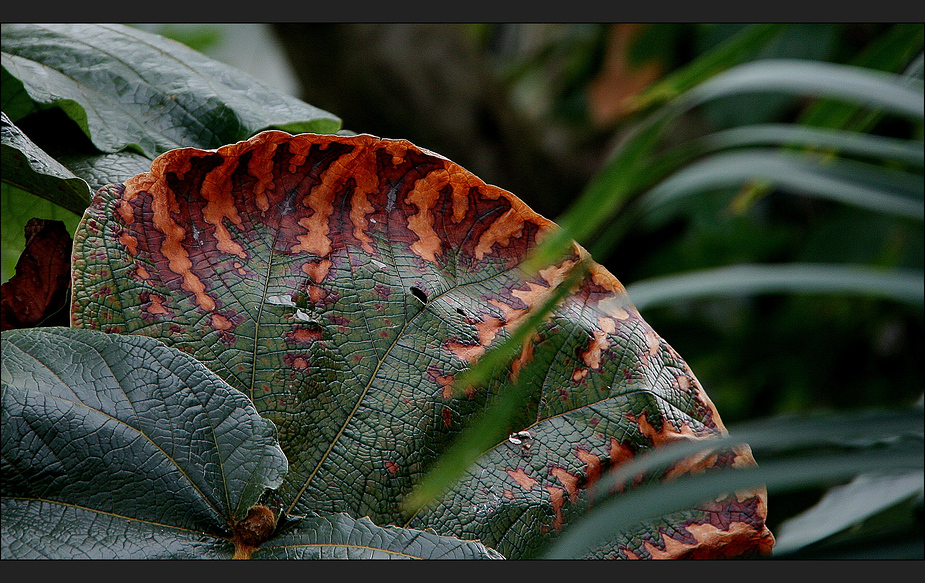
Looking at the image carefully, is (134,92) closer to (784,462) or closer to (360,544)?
(360,544)

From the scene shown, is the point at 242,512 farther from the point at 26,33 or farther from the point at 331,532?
the point at 26,33

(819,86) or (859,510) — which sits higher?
(819,86)

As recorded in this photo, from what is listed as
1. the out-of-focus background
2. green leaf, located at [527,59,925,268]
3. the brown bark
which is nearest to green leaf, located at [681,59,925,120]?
green leaf, located at [527,59,925,268]

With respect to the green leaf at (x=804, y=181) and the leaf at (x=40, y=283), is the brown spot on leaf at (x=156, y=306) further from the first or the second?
the green leaf at (x=804, y=181)

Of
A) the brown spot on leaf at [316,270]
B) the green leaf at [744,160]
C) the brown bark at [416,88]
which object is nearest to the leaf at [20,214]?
the brown spot on leaf at [316,270]

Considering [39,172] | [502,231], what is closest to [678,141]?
[502,231]

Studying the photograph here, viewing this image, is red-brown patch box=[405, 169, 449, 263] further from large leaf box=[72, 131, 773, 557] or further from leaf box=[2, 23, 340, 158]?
leaf box=[2, 23, 340, 158]

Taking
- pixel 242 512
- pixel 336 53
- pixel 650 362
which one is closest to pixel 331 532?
pixel 242 512
